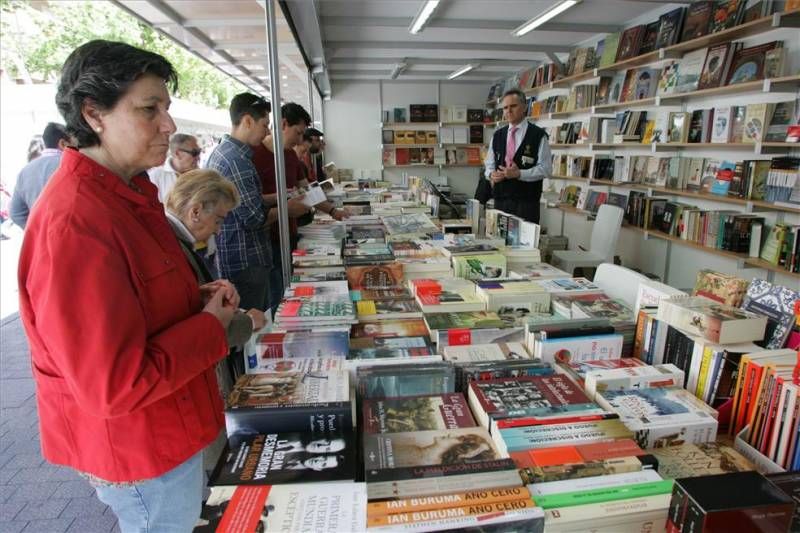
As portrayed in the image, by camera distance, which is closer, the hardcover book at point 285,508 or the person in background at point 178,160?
the hardcover book at point 285,508

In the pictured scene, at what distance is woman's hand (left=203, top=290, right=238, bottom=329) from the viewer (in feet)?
3.55

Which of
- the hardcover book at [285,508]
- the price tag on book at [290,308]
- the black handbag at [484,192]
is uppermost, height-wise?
the black handbag at [484,192]

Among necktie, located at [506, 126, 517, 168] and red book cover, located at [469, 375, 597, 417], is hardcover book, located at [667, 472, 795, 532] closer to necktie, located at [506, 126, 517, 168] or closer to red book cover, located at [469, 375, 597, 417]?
red book cover, located at [469, 375, 597, 417]

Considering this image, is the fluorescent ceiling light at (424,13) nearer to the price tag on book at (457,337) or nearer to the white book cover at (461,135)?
the price tag on book at (457,337)

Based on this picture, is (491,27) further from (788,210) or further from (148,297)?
(148,297)

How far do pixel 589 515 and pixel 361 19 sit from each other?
5322 millimetres

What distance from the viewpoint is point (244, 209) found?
251cm

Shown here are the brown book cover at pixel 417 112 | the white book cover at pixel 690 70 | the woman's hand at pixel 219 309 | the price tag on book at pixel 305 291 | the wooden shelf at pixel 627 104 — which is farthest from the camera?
the brown book cover at pixel 417 112

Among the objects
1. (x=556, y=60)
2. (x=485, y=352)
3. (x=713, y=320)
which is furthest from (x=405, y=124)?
(x=713, y=320)

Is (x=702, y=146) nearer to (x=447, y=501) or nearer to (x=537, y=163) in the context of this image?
(x=537, y=163)

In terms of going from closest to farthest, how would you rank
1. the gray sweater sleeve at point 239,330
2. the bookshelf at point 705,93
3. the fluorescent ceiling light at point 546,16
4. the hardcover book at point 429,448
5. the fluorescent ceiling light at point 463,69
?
the hardcover book at point 429,448, the gray sweater sleeve at point 239,330, the bookshelf at point 705,93, the fluorescent ceiling light at point 546,16, the fluorescent ceiling light at point 463,69

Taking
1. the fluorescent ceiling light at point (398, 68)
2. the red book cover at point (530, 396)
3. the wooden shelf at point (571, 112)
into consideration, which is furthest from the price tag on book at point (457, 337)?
the fluorescent ceiling light at point (398, 68)

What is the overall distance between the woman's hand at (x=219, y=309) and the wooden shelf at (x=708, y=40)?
404cm

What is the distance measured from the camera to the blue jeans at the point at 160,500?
42.7 inches
